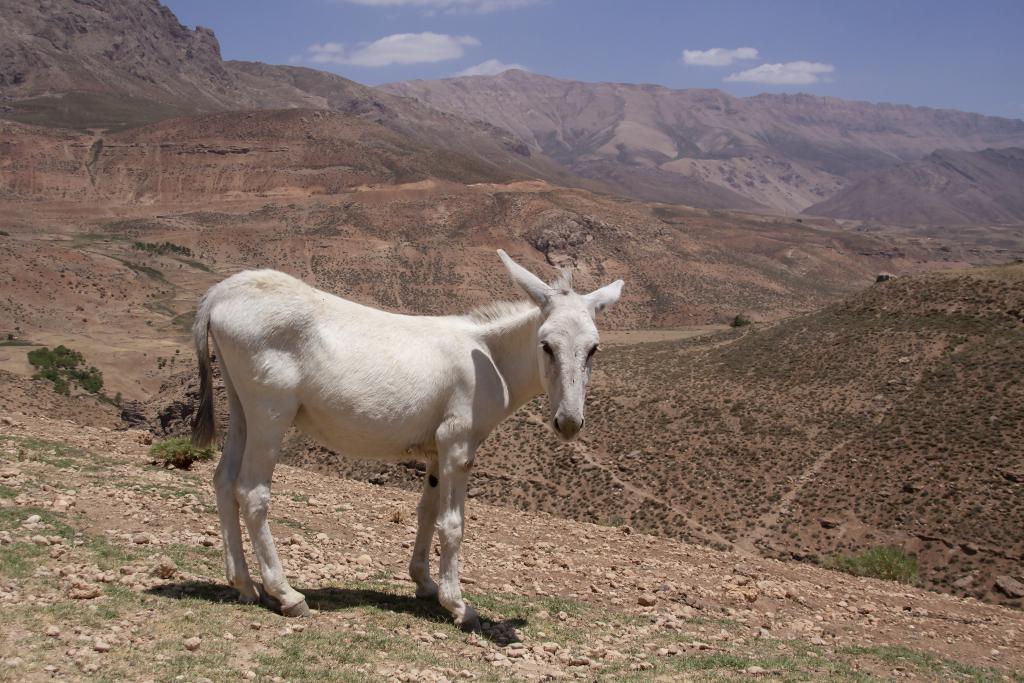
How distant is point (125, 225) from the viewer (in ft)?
257

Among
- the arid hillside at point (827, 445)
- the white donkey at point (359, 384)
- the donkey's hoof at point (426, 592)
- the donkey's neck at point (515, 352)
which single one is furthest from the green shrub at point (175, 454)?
the arid hillside at point (827, 445)

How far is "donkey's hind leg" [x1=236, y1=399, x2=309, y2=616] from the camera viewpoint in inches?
249

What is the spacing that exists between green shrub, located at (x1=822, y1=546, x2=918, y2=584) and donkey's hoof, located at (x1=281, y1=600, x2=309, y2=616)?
44.3 ft

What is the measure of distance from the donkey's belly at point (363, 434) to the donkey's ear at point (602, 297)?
1636 mm

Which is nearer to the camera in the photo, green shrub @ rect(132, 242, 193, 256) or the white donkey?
the white donkey

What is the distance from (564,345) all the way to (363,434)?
1.69 meters

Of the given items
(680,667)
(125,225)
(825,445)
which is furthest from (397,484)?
(125,225)

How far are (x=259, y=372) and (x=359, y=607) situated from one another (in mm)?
2130

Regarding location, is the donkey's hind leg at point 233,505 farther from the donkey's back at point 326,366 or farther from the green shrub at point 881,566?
the green shrub at point 881,566

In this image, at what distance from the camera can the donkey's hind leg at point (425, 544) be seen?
24.4ft

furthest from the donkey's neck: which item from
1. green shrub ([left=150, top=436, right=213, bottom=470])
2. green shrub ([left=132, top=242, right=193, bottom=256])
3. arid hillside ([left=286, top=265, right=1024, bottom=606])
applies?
green shrub ([left=132, top=242, right=193, bottom=256])

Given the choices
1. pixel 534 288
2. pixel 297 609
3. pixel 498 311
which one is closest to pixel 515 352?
pixel 498 311

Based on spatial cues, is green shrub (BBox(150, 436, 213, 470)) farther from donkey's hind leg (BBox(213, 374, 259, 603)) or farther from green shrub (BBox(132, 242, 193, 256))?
green shrub (BBox(132, 242, 193, 256))

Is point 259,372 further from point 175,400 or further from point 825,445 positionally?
point 175,400
